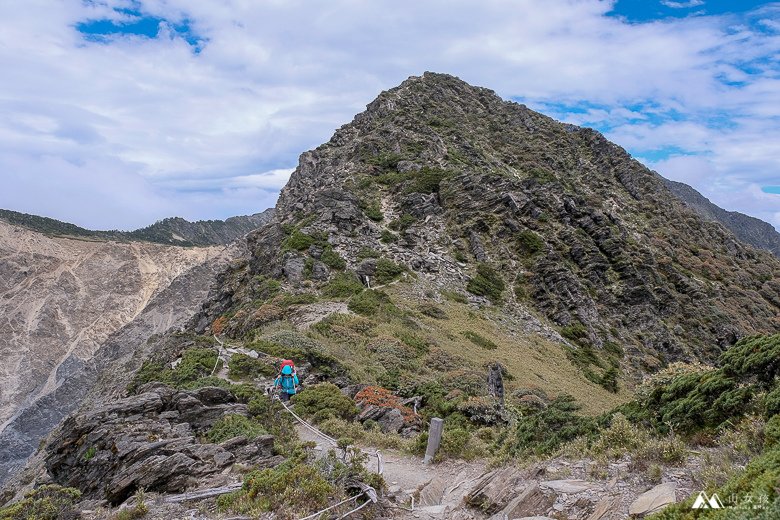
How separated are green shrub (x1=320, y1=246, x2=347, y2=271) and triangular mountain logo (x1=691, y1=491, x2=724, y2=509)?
31769 millimetres

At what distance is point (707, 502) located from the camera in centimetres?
407

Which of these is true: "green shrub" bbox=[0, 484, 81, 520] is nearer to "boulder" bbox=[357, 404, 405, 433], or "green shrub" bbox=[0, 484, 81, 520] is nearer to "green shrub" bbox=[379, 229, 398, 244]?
"boulder" bbox=[357, 404, 405, 433]

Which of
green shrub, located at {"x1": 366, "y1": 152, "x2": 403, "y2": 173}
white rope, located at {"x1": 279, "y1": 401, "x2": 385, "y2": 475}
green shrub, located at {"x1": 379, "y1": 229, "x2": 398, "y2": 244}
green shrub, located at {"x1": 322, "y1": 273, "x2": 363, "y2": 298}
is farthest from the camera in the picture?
green shrub, located at {"x1": 366, "y1": 152, "x2": 403, "y2": 173}

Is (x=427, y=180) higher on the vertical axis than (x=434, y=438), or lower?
higher

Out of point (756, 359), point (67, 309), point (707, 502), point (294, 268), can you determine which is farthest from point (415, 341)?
point (67, 309)

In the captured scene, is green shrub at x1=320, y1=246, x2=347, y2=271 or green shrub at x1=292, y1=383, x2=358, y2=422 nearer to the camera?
green shrub at x1=292, y1=383, x2=358, y2=422

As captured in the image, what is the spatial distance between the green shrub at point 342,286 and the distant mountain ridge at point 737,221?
467 ft

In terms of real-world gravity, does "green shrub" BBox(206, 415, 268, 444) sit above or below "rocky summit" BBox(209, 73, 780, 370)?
below

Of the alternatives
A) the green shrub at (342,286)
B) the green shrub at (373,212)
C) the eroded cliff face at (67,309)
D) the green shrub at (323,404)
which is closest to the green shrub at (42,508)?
the green shrub at (323,404)

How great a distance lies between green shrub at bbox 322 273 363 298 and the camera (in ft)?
102

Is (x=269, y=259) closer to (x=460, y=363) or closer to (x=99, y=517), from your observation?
(x=460, y=363)

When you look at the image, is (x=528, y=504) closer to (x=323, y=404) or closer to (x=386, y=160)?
(x=323, y=404)

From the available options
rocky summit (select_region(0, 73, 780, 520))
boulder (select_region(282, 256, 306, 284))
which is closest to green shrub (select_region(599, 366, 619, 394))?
rocky summit (select_region(0, 73, 780, 520))

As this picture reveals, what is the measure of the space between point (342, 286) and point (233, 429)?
21.1 meters
